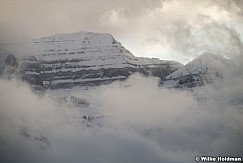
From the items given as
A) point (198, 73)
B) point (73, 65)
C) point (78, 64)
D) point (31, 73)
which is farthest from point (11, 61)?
point (198, 73)

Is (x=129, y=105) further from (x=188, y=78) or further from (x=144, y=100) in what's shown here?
(x=188, y=78)

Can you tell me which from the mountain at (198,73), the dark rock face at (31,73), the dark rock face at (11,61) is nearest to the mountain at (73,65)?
the dark rock face at (31,73)

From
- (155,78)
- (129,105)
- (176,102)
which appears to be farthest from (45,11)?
(155,78)

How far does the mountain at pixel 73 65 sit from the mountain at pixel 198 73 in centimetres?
38

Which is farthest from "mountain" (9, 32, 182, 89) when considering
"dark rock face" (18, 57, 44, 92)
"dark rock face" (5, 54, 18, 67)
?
"dark rock face" (5, 54, 18, 67)

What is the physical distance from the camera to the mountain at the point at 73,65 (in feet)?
57.1

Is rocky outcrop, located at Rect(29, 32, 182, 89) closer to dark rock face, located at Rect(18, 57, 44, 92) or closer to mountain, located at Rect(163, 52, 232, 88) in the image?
mountain, located at Rect(163, 52, 232, 88)

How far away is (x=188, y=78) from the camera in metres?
Result: 22.1

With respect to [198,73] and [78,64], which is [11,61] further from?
[198,73]

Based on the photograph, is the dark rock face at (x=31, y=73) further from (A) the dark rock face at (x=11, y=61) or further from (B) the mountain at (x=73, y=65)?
(A) the dark rock face at (x=11, y=61)

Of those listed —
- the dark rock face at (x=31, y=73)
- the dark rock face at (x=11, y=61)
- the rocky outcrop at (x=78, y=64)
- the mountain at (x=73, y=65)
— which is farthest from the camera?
the rocky outcrop at (x=78, y=64)

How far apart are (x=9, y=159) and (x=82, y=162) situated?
1903 millimetres

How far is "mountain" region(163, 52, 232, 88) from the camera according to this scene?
682 inches

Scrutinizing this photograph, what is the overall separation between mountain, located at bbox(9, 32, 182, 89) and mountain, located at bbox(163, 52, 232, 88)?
383 mm
